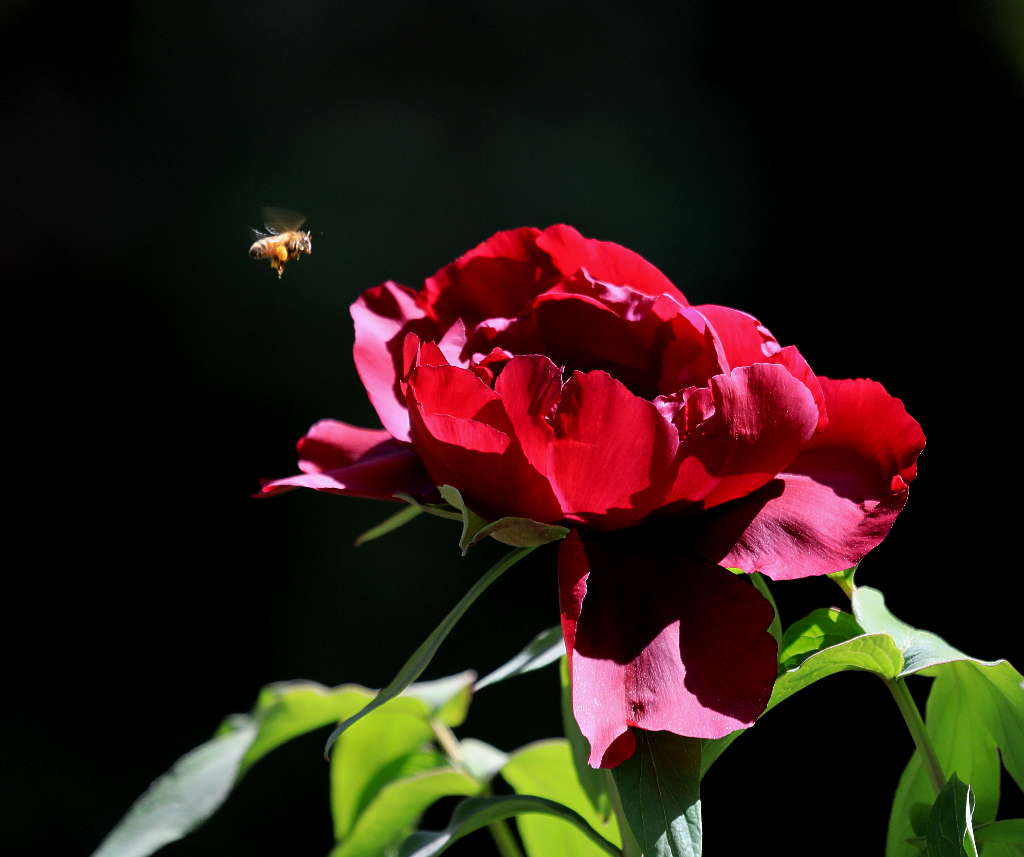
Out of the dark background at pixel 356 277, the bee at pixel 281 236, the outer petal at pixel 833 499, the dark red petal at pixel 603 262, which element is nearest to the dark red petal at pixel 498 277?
the dark red petal at pixel 603 262

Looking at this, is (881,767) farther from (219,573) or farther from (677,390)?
(677,390)

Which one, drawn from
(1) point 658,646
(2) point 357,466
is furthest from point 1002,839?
(2) point 357,466

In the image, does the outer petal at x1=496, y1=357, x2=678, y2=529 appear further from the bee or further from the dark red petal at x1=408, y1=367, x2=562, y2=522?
the bee

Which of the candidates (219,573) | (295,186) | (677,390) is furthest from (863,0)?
(677,390)

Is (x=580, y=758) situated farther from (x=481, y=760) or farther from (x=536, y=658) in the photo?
(x=481, y=760)

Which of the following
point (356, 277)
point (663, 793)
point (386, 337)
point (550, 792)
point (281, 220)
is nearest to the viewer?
point (663, 793)

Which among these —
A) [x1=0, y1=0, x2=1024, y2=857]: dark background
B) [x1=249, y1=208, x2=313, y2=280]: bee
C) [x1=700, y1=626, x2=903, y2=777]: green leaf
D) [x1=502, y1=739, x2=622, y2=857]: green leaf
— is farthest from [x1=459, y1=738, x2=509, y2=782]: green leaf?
[x1=0, y1=0, x2=1024, y2=857]: dark background

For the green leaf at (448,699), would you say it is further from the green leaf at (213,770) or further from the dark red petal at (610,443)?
the dark red petal at (610,443)
